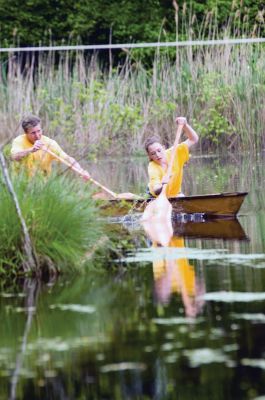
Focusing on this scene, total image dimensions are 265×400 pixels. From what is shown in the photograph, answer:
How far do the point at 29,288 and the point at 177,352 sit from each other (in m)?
2.71

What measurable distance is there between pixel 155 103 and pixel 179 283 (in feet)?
48.7

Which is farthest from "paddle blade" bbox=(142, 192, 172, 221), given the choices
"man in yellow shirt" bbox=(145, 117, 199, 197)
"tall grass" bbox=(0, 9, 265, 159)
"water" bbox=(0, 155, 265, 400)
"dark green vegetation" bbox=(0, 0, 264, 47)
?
"dark green vegetation" bbox=(0, 0, 264, 47)

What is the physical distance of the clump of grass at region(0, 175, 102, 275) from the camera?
10.9 metres

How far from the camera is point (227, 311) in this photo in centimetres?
910

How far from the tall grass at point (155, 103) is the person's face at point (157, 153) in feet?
25.6

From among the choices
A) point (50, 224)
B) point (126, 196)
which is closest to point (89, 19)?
point (126, 196)

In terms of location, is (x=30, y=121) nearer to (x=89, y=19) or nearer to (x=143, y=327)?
(x=143, y=327)

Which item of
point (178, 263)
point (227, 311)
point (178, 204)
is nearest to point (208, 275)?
point (178, 263)

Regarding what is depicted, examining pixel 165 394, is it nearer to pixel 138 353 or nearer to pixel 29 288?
pixel 138 353

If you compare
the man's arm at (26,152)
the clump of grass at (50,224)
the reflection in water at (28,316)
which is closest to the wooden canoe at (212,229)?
the man's arm at (26,152)

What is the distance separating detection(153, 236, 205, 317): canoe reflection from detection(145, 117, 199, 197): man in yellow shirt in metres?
3.98

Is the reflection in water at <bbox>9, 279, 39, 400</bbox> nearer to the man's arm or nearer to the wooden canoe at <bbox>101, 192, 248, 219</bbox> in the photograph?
the man's arm

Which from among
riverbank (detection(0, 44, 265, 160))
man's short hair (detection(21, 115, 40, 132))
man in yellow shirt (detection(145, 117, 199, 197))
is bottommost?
man in yellow shirt (detection(145, 117, 199, 197))

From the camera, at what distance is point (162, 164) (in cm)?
1609
